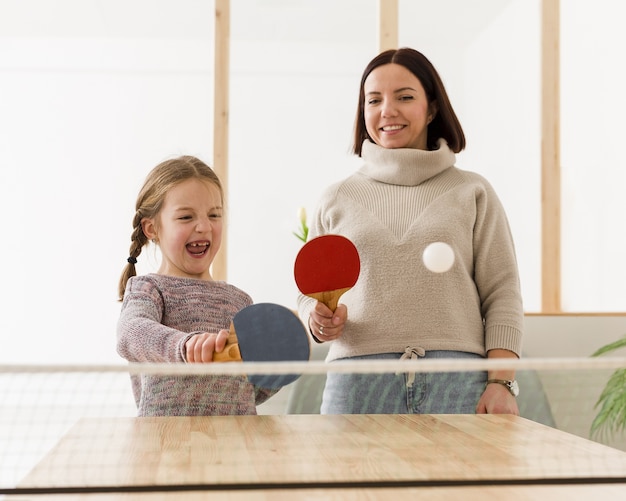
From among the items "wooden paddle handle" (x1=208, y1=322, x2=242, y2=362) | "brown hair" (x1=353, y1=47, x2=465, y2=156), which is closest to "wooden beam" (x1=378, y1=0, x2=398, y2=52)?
"brown hair" (x1=353, y1=47, x2=465, y2=156)

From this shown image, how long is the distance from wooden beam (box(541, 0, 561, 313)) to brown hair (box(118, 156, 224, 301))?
2.98m

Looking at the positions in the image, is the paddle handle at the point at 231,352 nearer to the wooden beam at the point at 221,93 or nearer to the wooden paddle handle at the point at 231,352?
the wooden paddle handle at the point at 231,352

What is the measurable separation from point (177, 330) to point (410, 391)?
0.59 meters

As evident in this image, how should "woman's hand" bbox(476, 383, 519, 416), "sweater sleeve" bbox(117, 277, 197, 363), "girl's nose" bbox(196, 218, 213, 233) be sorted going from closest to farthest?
"sweater sleeve" bbox(117, 277, 197, 363) → "woman's hand" bbox(476, 383, 519, 416) → "girl's nose" bbox(196, 218, 213, 233)

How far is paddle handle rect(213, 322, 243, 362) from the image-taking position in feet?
4.73

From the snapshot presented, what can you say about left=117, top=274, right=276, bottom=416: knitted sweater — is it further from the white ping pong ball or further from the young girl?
the white ping pong ball

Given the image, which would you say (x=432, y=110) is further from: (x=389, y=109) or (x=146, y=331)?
(x=146, y=331)

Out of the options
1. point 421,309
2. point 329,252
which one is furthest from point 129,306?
point 421,309

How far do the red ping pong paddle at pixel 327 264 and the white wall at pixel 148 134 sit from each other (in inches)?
104

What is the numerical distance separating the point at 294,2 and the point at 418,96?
2.67 m

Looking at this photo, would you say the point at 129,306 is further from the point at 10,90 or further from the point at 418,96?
the point at 10,90

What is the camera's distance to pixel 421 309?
1.94m

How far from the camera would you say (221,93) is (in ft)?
14.6

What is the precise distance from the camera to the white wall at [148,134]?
4.42 m
